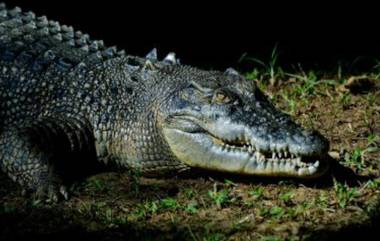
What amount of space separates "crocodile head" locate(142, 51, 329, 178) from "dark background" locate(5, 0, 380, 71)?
2.55 meters

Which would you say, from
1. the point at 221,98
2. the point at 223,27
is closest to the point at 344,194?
the point at 221,98

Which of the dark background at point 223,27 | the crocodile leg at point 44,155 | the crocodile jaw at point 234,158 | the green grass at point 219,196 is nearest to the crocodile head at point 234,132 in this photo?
the crocodile jaw at point 234,158

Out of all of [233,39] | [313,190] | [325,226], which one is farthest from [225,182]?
[233,39]

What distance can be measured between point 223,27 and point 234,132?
4.25 meters

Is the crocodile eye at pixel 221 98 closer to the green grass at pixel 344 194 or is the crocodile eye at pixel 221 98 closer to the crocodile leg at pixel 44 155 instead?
the green grass at pixel 344 194

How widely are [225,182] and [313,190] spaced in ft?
1.97

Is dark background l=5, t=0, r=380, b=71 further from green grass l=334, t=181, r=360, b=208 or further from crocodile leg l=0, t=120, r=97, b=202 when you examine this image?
green grass l=334, t=181, r=360, b=208

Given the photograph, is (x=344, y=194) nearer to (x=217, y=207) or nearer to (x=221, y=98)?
(x=217, y=207)

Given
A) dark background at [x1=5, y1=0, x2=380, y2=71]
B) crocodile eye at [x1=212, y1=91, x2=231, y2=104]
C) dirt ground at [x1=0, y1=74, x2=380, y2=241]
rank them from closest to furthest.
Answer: dirt ground at [x1=0, y1=74, x2=380, y2=241] < crocodile eye at [x1=212, y1=91, x2=231, y2=104] < dark background at [x1=5, y1=0, x2=380, y2=71]

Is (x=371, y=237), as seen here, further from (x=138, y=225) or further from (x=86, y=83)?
(x=86, y=83)

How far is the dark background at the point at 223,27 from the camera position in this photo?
8266 millimetres

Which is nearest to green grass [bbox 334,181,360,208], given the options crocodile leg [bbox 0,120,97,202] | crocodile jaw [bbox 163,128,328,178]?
crocodile jaw [bbox 163,128,328,178]

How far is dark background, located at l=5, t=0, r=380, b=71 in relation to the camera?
827 centimetres

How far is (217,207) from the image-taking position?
4.79 m
